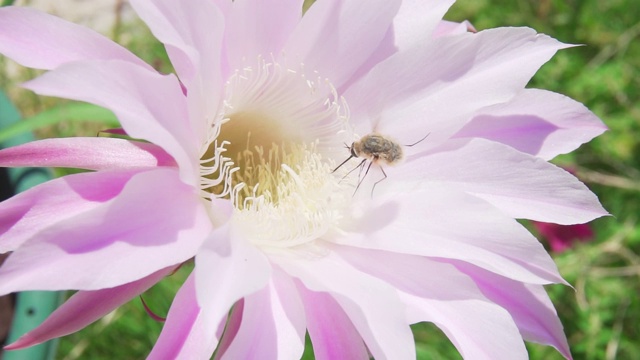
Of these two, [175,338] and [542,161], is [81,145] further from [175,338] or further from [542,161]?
[542,161]

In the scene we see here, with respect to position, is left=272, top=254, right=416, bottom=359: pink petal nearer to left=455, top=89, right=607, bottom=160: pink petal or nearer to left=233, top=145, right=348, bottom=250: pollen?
left=233, top=145, right=348, bottom=250: pollen

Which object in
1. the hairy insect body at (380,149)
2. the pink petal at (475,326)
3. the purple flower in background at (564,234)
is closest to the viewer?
the pink petal at (475,326)

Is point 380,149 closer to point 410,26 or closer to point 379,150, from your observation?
point 379,150

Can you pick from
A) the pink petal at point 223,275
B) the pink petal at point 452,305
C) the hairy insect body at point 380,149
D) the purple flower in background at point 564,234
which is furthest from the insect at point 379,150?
the purple flower in background at point 564,234

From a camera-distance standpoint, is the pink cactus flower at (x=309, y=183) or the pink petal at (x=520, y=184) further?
the pink petal at (x=520, y=184)

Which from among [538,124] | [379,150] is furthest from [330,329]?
[538,124]

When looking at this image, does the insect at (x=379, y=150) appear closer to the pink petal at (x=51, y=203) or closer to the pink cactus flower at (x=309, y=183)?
the pink cactus flower at (x=309, y=183)

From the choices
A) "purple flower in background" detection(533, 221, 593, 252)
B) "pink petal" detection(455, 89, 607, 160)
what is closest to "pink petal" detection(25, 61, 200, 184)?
"pink petal" detection(455, 89, 607, 160)

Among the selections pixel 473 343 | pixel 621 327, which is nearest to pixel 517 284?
pixel 473 343
